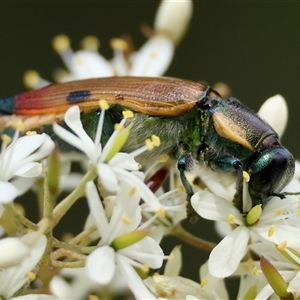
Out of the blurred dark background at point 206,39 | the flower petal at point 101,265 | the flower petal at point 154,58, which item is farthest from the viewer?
the blurred dark background at point 206,39

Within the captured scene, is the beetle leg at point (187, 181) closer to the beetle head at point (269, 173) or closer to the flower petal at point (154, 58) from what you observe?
the beetle head at point (269, 173)

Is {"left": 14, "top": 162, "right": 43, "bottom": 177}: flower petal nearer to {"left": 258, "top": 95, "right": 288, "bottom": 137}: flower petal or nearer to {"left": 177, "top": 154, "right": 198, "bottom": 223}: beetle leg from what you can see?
{"left": 177, "top": 154, "right": 198, "bottom": 223}: beetle leg

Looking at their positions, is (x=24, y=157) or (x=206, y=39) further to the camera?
(x=206, y=39)

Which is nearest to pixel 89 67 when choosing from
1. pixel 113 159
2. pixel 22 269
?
pixel 113 159

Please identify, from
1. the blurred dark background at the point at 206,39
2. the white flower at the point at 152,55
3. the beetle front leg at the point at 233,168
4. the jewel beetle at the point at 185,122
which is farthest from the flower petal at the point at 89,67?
the blurred dark background at the point at 206,39

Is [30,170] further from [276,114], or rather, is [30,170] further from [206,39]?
[206,39]

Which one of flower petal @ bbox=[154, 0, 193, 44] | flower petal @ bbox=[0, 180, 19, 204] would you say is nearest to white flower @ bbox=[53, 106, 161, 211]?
flower petal @ bbox=[0, 180, 19, 204]
